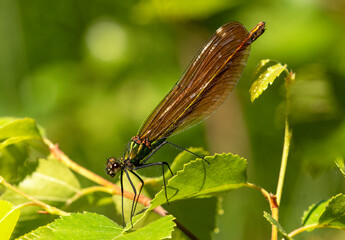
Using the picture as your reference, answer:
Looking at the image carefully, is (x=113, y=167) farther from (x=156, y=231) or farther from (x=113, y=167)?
(x=156, y=231)

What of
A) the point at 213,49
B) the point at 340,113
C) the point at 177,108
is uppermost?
the point at 213,49

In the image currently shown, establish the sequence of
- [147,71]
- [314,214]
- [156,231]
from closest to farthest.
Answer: [156,231]
[314,214]
[147,71]

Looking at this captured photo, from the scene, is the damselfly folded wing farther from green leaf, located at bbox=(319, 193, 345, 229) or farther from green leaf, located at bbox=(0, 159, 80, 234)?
green leaf, located at bbox=(319, 193, 345, 229)

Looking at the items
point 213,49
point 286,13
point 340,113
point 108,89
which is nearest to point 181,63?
point 108,89

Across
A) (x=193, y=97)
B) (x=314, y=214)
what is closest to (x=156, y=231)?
(x=314, y=214)

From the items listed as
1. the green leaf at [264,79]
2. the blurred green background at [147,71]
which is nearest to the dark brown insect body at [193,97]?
the green leaf at [264,79]

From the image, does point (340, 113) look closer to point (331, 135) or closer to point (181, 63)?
point (331, 135)
